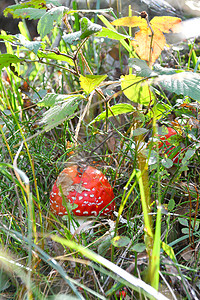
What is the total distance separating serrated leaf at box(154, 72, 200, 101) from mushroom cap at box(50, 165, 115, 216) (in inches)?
22.0

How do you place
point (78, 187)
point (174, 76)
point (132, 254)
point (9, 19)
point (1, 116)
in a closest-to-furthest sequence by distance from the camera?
point (174, 76)
point (132, 254)
point (78, 187)
point (1, 116)
point (9, 19)

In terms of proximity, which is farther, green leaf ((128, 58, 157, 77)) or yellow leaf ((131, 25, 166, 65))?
yellow leaf ((131, 25, 166, 65))

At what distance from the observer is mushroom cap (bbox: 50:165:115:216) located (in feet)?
4.41

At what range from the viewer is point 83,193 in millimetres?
1350

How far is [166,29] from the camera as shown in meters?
1.27

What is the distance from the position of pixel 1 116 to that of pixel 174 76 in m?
1.15

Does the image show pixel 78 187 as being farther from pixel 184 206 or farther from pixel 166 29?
pixel 166 29

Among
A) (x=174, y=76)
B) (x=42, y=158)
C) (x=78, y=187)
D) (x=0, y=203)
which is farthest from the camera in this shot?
(x=42, y=158)

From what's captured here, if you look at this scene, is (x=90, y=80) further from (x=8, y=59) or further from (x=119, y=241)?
(x=119, y=241)

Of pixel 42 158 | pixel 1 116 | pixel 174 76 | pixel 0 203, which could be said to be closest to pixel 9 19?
pixel 1 116

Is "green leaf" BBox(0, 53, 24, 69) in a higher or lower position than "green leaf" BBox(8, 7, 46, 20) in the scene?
lower

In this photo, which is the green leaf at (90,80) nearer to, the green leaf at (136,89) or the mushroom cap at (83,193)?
the green leaf at (136,89)

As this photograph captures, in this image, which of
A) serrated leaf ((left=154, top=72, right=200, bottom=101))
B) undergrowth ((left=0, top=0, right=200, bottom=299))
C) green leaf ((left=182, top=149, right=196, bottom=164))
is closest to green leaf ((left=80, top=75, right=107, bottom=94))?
undergrowth ((left=0, top=0, right=200, bottom=299))

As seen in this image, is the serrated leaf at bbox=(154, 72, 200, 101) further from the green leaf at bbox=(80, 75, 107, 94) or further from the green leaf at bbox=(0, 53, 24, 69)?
the green leaf at bbox=(0, 53, 24, 69)
